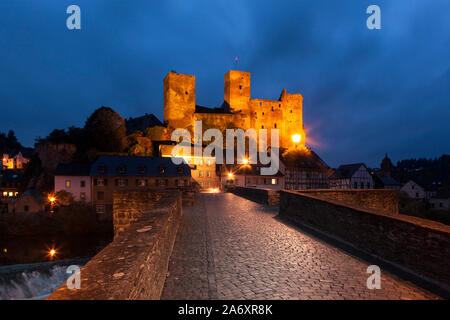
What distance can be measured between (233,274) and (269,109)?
68.3m

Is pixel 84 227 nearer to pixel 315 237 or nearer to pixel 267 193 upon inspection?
pixel 267 193

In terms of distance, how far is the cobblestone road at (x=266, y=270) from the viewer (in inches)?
164

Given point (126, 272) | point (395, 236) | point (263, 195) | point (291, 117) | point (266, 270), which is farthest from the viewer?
point (291, 117)

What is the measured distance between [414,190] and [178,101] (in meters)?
56.2

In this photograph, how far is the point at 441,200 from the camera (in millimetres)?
45844

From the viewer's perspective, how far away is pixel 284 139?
7025 centimetres

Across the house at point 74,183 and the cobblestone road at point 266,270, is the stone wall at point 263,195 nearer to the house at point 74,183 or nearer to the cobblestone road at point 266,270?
the cobblestone road at point 266,270

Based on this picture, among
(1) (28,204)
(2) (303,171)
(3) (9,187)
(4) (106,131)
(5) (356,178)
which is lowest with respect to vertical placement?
(1) (28,204)

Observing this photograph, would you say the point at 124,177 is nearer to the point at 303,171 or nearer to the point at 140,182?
the point at 140,182

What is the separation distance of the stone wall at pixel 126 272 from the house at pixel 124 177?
1320 inches

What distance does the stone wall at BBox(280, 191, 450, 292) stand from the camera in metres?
4.41

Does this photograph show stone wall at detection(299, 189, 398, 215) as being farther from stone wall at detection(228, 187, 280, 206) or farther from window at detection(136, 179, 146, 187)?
window at detection(136, 179, 146, 187)

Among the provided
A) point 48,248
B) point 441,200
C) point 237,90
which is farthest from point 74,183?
point 441,200

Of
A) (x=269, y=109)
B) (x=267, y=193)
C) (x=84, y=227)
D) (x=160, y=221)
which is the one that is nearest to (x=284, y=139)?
(x=269, y=109)
